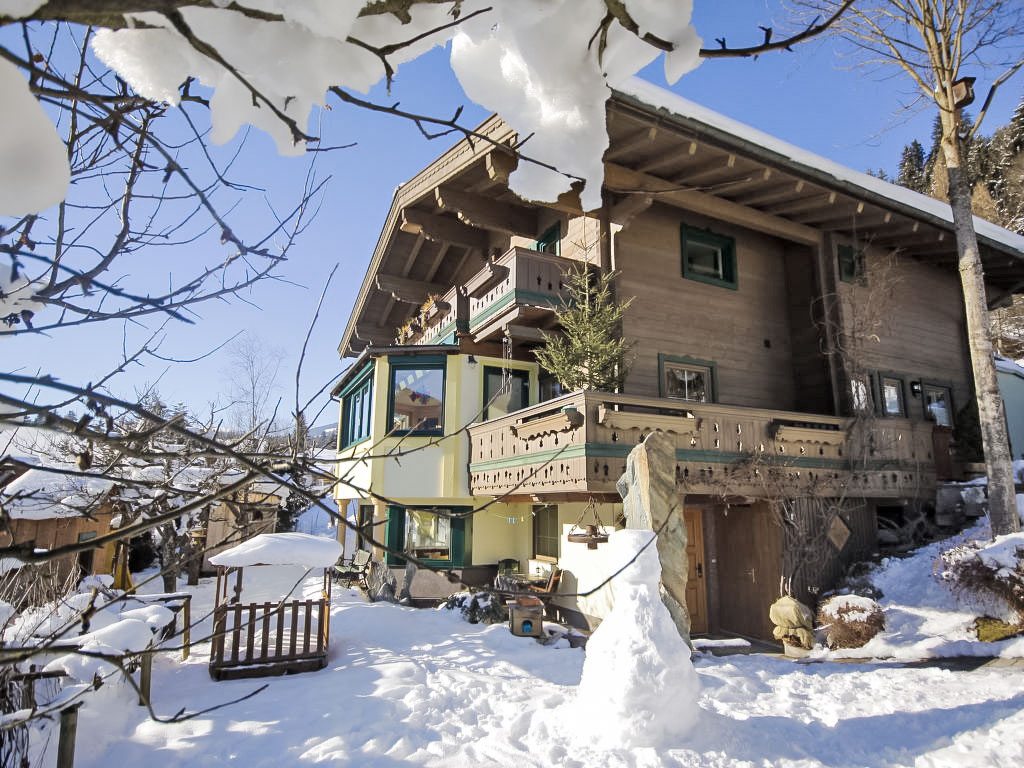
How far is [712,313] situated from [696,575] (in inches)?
217

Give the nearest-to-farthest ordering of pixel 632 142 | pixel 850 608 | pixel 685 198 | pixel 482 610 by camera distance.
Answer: pixel 850 608
pixel 632 142
pixel 482 610
pixel 685 198

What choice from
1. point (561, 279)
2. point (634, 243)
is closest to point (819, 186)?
point (634, 243)

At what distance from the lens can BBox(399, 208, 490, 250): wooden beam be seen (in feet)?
46.7

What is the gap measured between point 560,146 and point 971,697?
8116mm

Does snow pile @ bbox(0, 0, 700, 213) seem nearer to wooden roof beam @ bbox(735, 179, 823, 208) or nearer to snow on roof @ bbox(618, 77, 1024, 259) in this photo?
snow on roof @ bbox(618, 77, 1024, 259)

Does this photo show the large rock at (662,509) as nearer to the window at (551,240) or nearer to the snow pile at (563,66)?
the snow pile at (563,66)

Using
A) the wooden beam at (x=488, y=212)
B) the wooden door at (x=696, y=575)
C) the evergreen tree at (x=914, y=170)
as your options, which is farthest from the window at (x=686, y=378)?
the evergreen tree at (x=914, y=170)

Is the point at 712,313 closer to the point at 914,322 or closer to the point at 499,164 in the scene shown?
the point at 499,164

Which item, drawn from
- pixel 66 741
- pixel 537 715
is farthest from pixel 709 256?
pixel 66 741

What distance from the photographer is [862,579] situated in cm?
1082

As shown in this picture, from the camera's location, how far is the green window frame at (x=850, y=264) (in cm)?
1381

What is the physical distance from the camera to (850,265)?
1402 centimetres

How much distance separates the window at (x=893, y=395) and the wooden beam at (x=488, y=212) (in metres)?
8.95

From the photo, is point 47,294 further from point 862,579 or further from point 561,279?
point 862,579
